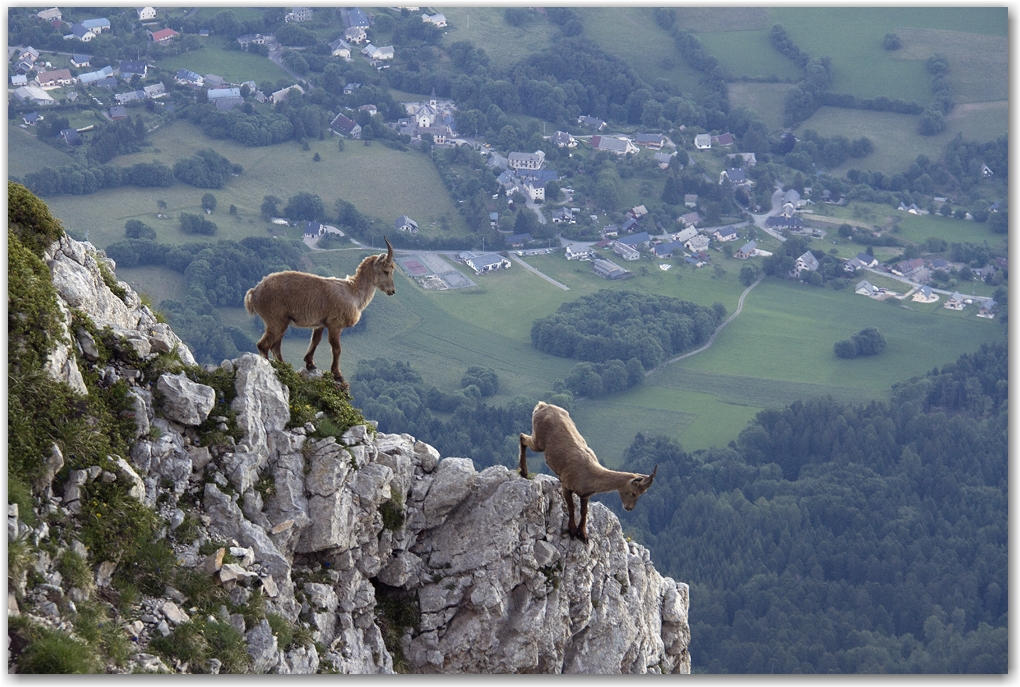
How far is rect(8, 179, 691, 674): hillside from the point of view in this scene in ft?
51.9

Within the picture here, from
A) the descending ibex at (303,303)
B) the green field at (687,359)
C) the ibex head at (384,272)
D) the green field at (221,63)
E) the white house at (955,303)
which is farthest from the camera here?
the green field at (221,63)

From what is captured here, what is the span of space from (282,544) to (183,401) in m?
2.95

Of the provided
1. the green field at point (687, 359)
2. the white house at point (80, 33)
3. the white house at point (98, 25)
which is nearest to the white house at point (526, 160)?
the green field at point (687, 359)

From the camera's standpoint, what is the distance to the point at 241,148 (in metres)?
180

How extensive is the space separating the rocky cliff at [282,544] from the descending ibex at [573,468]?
1.78ft

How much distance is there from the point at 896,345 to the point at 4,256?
151693mm

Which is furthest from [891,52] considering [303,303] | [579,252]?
[303,303]

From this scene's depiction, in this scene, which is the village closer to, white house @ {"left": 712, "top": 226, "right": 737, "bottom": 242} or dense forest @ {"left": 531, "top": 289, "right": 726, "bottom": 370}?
white house @ {"left": 712, "top": 226, "right": 737, "bottom": 242}

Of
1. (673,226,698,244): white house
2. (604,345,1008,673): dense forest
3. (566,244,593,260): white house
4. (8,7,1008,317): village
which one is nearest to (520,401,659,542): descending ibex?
(604,345,1008,673): dense forest

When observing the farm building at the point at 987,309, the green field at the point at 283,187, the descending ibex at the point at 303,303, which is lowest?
the green field at the point at 283,187

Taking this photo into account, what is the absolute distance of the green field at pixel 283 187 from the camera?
148 m

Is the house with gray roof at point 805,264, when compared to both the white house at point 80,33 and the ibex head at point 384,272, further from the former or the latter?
the ibex head at point 384,272

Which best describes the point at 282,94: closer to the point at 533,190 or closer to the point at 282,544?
the point at 533,190

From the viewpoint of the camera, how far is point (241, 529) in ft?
59.4
